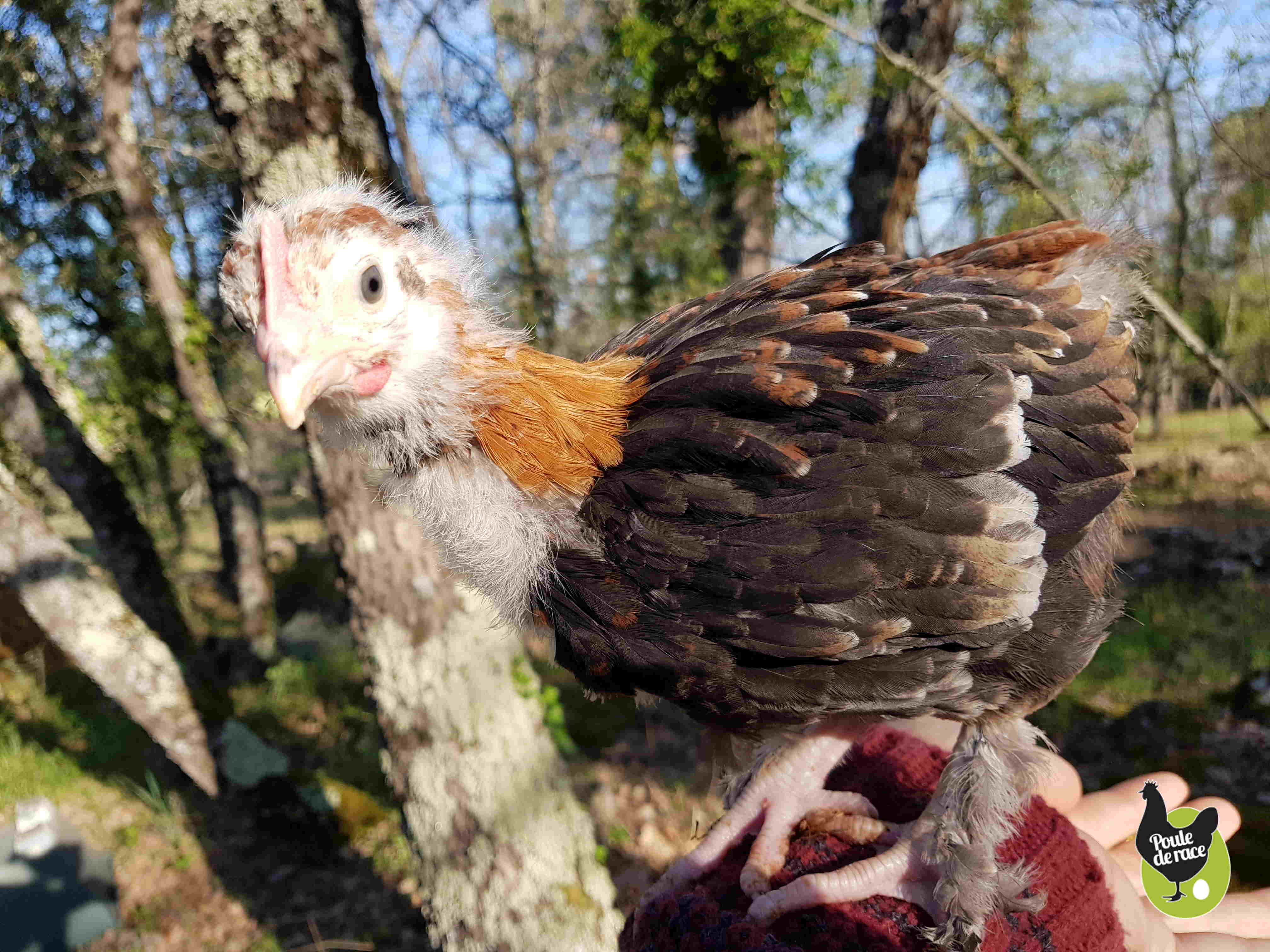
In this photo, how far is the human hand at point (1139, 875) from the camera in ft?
6.68

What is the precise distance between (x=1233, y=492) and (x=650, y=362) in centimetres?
1182

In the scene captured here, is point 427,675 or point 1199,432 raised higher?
point 427,675

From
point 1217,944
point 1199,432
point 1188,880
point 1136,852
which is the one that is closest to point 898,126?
point 1136,852

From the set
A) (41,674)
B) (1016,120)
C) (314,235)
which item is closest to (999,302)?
(314,235)

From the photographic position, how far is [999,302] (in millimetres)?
1714

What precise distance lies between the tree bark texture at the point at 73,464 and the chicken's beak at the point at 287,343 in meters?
4.15

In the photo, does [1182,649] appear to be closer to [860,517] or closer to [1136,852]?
[1136,852]

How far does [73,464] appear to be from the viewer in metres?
4.67

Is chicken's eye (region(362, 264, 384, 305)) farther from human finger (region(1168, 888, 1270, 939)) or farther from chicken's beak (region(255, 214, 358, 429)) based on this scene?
human finger (region(1168, 888, 1270, 939))

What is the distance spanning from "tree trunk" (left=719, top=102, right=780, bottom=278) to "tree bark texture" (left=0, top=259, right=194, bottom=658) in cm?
509

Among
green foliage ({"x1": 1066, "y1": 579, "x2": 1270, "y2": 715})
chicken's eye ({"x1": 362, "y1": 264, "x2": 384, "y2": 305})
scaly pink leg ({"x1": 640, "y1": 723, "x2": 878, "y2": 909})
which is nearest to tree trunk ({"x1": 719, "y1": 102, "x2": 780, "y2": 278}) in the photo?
green foliage ({"x1": 1066, "y1": 579, "x2": 1270, "y2": 715})

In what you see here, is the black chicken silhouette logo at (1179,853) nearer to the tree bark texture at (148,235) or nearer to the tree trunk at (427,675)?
the tree trunk at (427,675)

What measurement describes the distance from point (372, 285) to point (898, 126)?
444 centimetres

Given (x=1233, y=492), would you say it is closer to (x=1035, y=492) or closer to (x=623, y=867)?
(x=623, y=867)
